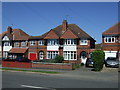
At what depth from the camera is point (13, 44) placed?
47.2 m

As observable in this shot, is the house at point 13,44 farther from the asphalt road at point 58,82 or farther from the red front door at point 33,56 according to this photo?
the asphalt road at point 58,82

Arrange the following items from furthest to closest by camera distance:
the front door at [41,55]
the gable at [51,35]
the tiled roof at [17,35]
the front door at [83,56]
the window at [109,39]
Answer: the tiled roof at [17,35] → the front door at [41,55] → the gable at [51,35] → the front door at [83,56] → the window at [109,39]

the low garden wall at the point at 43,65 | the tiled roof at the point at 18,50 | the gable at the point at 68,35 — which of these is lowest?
the low garden wall at the point at 43,65

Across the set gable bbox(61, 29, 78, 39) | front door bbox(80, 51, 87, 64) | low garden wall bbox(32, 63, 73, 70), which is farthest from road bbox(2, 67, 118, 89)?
gable bbox(61, 29, 78, 39)

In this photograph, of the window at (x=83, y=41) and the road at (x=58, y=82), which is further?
the window at (x=83, y=41)

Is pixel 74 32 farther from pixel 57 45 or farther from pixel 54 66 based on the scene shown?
pixel 54 66

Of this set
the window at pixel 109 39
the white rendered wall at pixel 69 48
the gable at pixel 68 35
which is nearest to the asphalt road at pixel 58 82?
the window at pixel 109 39

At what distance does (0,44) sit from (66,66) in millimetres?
26672

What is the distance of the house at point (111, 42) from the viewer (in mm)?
35750

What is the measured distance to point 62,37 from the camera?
39.1m

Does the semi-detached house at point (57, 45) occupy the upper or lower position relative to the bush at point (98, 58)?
upper

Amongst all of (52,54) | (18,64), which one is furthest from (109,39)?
(18,64)

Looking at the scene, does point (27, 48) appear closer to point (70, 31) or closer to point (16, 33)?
point (16, 33)

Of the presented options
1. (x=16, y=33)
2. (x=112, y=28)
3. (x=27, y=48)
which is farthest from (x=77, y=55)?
(x=16, y=33)
